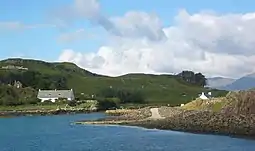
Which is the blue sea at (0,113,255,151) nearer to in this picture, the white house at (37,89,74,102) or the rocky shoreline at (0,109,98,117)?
the rocky shoreline at (0,109,98,117)

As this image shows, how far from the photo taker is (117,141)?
Answer: 61625 millimetres

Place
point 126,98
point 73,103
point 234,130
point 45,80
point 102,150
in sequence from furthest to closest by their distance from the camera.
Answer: point 45,80, point 126,98, point 73,103, point 234,130, point 102,150

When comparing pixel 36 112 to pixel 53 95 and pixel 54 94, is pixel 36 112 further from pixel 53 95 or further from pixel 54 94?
pixel 54 94

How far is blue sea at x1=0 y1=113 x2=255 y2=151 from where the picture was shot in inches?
2146

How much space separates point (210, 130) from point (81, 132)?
800 inches

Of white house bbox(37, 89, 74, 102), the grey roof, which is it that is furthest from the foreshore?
the grey roof

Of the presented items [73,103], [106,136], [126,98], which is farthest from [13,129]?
[126,98]

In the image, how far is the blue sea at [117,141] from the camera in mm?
54500

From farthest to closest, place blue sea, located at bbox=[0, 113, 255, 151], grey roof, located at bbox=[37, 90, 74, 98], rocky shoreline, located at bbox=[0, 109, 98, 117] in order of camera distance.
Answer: grey roof, located at bbox=[37, 90, 74, 98] → rocky shoreline, located at bbox=[0, 109, 98, 117] → blue sea, located at bbox=[0, 113, 255, 151]

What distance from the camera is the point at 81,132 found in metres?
75.6

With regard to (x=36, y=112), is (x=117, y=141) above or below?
Answer: below

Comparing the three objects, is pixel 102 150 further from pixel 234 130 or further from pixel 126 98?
pixel 126 98

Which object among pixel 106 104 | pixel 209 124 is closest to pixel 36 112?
pixel 106 104

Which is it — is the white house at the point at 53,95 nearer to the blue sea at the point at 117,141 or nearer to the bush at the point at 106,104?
the bush at the point at 106,104
